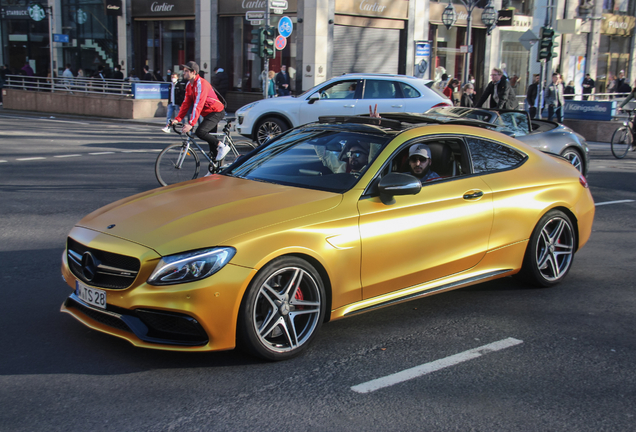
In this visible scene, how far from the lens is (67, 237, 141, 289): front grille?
4086mm

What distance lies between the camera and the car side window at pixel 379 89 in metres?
15.9

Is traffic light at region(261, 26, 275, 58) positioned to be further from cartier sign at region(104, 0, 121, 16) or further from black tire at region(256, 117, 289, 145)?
cartier sign at region(104, 0, 121, 16)

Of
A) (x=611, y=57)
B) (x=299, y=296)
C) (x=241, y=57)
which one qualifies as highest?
(x=611, y=57)

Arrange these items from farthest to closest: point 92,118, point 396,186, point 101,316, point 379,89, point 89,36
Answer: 1. point 89,36
2. point 92,118
3. point 379,89
4. point 396,186
5. point 101,316

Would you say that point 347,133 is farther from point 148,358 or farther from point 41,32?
point 41,32

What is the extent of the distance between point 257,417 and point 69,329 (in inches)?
74.0

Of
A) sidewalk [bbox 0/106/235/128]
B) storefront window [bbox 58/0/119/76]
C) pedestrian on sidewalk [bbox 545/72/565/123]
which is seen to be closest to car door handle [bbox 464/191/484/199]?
pedestrian on sidewalk [bbox 545/72/565/123]

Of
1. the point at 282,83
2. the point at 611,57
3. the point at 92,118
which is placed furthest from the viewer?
the point at 611,57

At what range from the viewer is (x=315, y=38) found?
30.2 metres

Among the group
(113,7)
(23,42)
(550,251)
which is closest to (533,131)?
(550,251)

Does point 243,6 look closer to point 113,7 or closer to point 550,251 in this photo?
point 113,7

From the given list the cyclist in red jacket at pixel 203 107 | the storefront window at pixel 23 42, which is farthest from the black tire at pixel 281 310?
the storefront window at pixel 23 42

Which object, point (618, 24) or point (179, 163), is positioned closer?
point (179, 163)

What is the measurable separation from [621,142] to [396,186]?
14646 mm
